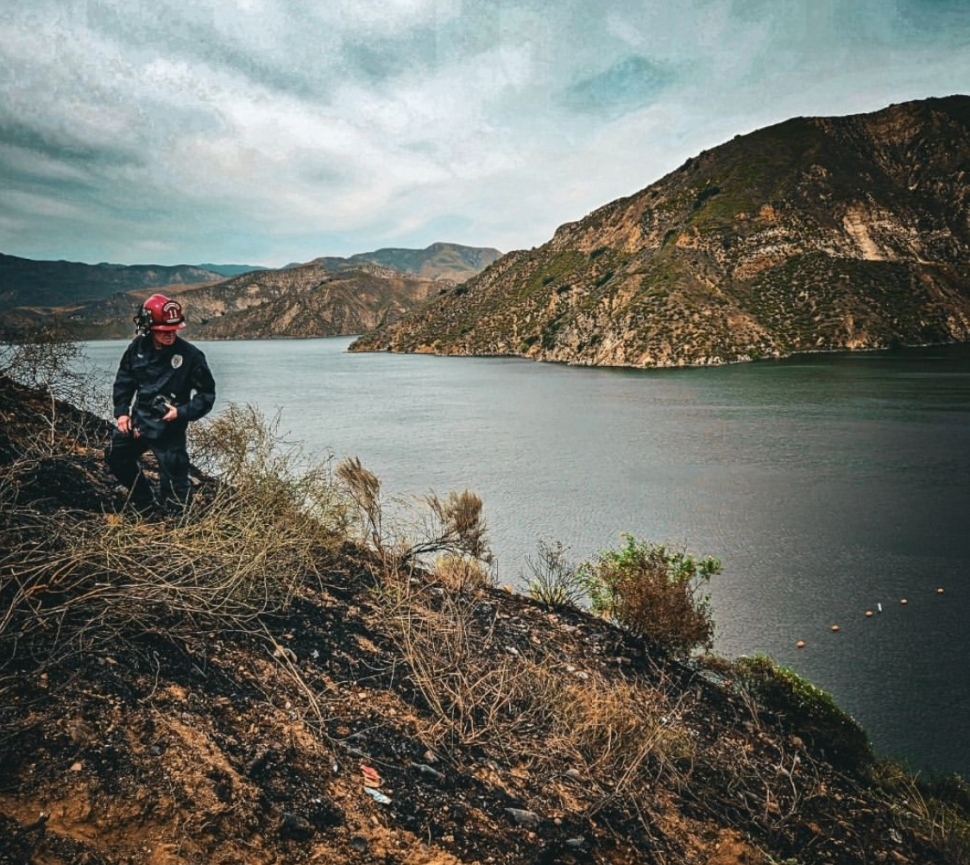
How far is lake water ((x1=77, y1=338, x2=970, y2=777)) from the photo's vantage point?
7.61 metres

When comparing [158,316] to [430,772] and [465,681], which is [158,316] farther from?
[430,772]

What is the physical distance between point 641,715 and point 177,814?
3.73 m

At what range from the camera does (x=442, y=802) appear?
3.30 meters

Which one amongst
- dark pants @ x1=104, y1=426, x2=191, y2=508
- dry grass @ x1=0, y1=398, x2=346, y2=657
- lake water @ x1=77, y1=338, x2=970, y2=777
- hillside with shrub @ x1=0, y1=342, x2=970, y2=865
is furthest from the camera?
lake water @ x1=77, y1=338, x2=970, y2=777

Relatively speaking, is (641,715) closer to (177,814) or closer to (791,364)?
(177,814)

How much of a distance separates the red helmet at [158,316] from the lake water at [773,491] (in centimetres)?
685

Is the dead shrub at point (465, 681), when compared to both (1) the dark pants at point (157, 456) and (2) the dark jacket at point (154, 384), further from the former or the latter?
(2) the dark jacket at point (154, 384)

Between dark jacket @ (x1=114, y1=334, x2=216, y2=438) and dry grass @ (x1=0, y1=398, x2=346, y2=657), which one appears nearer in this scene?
dry grass @ (x1=0, y1=398, x2=346, y2=657)

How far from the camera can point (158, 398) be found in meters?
4.80

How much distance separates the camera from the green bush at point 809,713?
5633 millimetres

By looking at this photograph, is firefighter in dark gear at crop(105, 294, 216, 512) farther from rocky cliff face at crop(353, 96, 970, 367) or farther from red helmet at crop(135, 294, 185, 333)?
rocky cliff face at crop(353, 96, 970, 367)

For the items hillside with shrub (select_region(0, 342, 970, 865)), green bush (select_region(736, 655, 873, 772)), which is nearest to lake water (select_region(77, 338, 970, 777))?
green bush (select_region(736, 655, 873, 772))

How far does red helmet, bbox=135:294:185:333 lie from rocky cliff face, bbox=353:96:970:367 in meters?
58.2

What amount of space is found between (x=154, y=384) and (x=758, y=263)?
77.7 m
